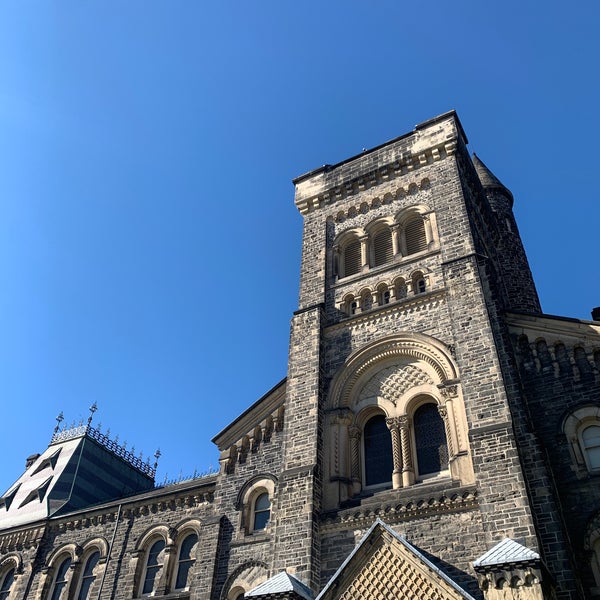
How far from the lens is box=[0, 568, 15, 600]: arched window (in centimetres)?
2647

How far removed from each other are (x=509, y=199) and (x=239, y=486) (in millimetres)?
23543

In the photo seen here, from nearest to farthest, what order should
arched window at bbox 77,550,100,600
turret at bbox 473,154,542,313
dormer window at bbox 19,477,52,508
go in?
arched window at bbox 77,550,100,600 → turret at bbox 473,154,542,313 → dormer window at bbox 19,477,52,508

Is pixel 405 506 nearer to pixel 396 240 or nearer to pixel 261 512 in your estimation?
pixel 261 512

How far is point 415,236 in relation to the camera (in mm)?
22734

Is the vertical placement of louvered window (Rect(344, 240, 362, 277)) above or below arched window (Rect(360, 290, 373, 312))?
above

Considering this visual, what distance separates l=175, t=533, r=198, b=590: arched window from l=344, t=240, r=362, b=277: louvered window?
37.4 feet

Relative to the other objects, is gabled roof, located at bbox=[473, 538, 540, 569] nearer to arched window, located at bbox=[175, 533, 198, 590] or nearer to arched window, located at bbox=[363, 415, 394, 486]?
arched window, located at bbox=[363, 415, 394, 486]

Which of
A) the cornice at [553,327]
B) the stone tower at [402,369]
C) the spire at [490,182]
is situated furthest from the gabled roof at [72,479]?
the spire at [490,182]

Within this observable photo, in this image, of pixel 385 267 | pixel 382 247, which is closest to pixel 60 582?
pixel 385 267

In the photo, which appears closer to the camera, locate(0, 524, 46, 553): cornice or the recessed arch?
the recessed arch

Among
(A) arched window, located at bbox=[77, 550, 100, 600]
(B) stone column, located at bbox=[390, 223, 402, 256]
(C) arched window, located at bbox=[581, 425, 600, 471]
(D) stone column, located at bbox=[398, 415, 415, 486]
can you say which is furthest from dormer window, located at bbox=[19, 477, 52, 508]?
(C) arched window, located at bbox=[581, 425, 600, 471]

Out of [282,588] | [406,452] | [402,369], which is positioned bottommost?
[282,588]

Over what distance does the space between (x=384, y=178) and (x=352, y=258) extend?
3.64 metres

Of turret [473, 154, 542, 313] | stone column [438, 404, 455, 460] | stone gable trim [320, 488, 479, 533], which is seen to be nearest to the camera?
stone gable trim [320, 488, 479, 533]
